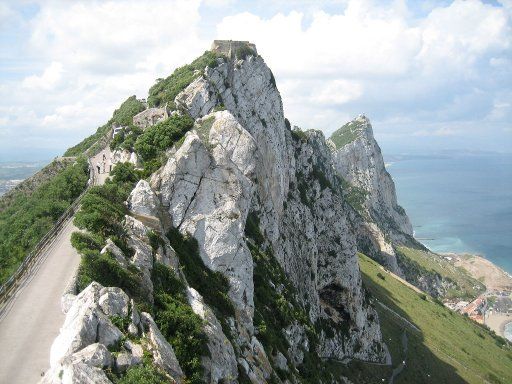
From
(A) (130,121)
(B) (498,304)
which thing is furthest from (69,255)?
(B) (498,304)

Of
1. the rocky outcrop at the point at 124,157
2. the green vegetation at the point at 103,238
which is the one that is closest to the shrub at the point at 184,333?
the green vegetation at the point at 103,238

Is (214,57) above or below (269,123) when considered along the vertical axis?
above

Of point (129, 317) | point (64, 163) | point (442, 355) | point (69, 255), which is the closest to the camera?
point (129, 317)

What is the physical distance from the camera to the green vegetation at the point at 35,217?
2822 centimetres

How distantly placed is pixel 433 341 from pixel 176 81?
68237 millimetres

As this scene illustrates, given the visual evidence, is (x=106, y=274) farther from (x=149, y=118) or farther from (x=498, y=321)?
(x=498, y=321)

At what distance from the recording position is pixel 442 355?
263ft

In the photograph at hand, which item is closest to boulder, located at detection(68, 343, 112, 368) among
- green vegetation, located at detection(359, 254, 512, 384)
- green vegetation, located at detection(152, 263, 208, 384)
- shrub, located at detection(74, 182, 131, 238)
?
green vegetation, located at detection(152, 263, 208, 384)

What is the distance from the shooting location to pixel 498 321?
15500 cm

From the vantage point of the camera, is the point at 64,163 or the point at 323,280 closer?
the point at 64,163

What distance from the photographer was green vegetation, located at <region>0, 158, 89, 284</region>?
28219 mm

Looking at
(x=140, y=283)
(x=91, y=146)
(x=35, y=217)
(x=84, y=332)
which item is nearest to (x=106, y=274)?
(x=140, y=283)

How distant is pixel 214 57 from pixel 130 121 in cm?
1517

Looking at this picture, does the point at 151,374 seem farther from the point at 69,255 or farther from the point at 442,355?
the point at 442,355
